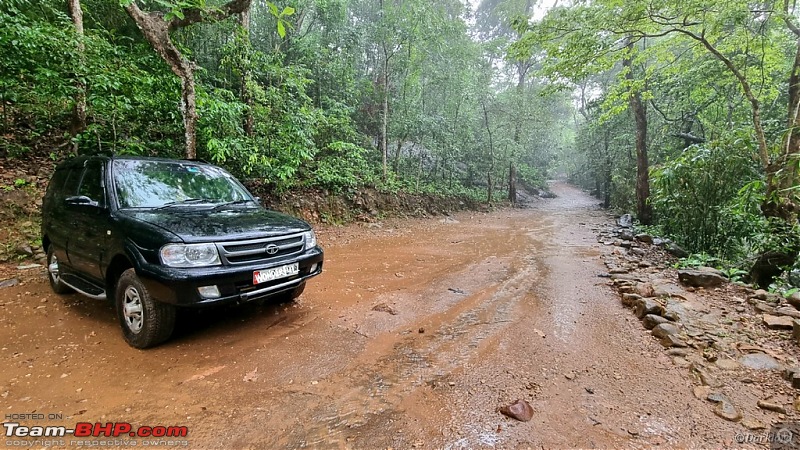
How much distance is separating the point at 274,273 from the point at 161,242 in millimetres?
862

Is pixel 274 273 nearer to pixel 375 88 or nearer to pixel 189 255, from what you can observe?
pixel 189 255

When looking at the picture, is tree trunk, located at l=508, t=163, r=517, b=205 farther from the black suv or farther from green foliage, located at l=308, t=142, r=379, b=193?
the black suv

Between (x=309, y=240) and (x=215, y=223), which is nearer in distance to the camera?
(x=215, y=223)

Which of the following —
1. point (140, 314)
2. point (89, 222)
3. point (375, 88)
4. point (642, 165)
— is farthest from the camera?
point (375, 88)

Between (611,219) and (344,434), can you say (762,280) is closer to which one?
(344,434)

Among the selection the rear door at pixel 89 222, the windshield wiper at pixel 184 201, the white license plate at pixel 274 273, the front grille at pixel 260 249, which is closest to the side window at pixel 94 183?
the rear door at pixel 89 222

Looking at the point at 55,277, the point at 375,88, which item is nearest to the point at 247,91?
the point at 55,277

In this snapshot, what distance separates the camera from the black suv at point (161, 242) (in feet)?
8.18

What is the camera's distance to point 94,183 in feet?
10.5

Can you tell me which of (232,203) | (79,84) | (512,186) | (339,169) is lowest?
(232,203)

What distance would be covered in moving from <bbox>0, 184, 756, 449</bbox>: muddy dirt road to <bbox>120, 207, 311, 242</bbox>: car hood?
3.11ft

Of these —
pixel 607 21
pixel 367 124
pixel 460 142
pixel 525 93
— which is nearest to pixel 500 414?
pixel 607 21

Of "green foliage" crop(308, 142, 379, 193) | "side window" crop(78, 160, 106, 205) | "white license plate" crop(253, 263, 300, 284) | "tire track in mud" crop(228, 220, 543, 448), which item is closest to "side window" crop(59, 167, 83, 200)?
"side window" crop(78, 160, 106, 205)

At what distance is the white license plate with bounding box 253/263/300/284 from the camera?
2.73m
